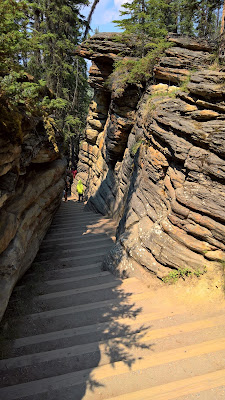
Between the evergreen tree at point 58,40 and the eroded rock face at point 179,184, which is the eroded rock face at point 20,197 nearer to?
the eroded rock face at point 179,184

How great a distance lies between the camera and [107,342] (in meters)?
4.48

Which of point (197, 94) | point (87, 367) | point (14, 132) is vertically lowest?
point (87, 367)

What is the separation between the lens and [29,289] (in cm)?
621

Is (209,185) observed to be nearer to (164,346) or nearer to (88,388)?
(164,346)

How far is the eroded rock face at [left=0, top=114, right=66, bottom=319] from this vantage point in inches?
172

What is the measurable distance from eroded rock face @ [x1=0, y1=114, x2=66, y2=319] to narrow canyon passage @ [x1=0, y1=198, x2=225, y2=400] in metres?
0.86

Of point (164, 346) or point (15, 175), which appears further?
point (15, 175)

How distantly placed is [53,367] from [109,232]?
718cm

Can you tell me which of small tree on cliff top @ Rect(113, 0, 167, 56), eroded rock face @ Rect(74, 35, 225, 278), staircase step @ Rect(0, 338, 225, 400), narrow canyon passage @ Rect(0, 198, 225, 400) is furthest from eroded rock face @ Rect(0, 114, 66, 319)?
small tree on cliff top @ Rect(113, 0, 167, 56)

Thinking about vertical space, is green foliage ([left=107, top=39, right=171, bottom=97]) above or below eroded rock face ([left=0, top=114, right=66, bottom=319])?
above

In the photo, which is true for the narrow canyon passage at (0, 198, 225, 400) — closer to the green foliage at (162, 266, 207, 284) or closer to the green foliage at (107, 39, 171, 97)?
the green foliage at (162, 266, 207, 284)

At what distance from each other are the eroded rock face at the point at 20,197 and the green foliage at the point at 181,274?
11.1 ft

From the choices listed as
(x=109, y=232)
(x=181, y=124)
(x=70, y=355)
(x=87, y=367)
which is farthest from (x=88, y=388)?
(x=109, y=232)

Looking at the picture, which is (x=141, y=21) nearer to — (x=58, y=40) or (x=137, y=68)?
(x=137, y=68)
